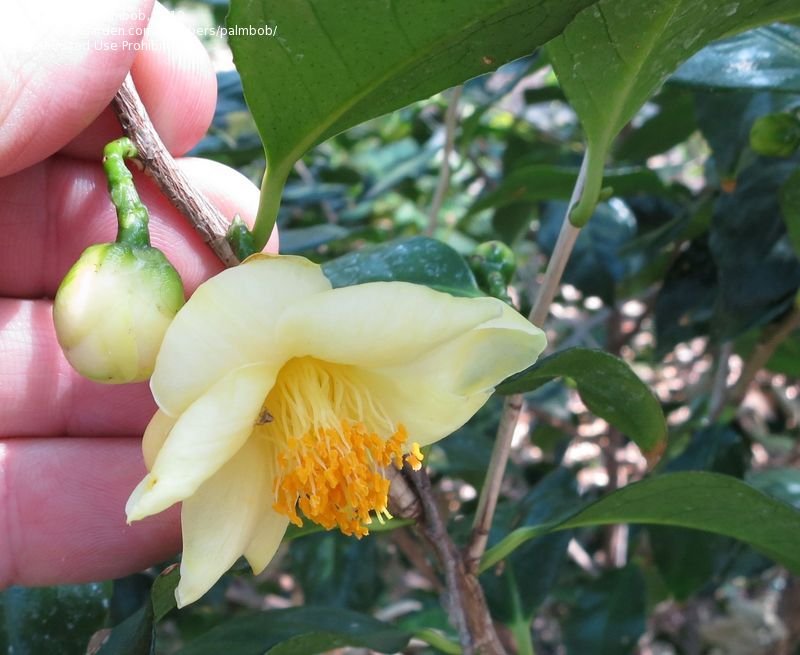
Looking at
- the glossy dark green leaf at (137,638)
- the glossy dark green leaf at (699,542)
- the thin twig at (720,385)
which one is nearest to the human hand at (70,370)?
the glossy dark green leaf at (137,638)

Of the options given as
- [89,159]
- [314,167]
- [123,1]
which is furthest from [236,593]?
[123,1]

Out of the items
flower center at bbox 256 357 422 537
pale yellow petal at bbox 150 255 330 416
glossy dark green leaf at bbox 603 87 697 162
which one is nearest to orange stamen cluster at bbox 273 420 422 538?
flower center at bbox 256 357 422 537

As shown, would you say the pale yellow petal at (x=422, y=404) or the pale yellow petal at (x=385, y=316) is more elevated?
the pale yellow petal at (x=385, y=316)

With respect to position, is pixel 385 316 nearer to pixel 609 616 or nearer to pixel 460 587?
pixel 460 587

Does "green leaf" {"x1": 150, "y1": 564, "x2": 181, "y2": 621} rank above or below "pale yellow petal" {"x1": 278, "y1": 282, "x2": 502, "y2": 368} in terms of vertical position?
below

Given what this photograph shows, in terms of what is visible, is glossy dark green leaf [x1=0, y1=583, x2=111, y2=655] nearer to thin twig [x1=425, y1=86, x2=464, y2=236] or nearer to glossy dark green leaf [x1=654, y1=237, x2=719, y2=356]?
thin twig [x1=425, y1=86, x2=464, y2=236]

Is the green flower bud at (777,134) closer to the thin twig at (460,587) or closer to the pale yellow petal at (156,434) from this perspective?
the thin twig at (460,587)
